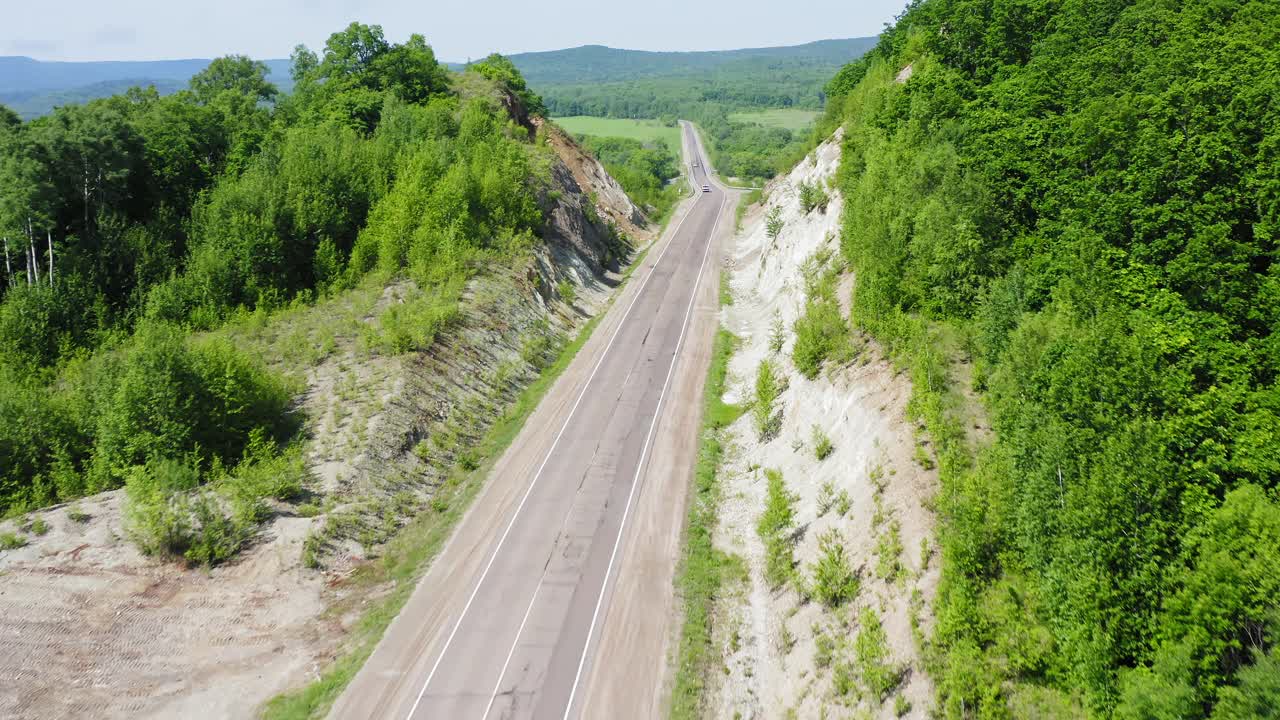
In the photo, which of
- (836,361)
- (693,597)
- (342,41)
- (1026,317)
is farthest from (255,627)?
(342,41)

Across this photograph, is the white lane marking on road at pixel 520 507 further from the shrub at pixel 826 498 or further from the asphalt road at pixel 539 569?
the shrub at pixel 826 498

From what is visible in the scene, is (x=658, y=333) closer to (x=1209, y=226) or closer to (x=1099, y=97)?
(x=1099, y=97)

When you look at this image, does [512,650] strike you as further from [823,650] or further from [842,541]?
[842,541]

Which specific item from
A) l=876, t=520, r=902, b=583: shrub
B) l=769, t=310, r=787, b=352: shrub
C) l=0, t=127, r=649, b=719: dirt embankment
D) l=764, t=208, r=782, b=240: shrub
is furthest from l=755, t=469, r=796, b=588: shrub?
l=764, t=208, r=782, b=240: shrub

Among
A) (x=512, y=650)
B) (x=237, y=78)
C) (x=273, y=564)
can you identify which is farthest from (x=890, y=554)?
(x=237, y=78)

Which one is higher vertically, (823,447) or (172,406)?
(172,406)

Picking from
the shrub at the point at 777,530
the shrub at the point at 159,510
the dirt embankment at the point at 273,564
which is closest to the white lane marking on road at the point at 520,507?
the dirt embankment at the point at 273,564

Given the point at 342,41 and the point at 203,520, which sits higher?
the point at 342,41
